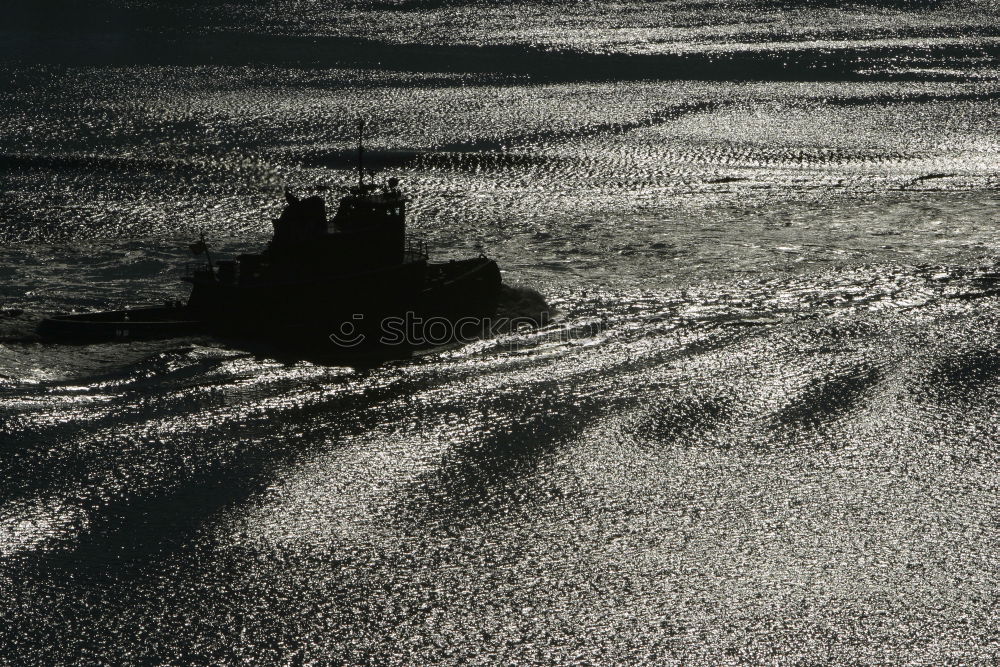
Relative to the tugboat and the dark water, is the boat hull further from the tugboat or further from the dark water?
the dark water

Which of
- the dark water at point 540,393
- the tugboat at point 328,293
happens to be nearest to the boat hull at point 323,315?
the tugboat at point 328,293

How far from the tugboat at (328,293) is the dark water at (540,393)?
1547 millimetres

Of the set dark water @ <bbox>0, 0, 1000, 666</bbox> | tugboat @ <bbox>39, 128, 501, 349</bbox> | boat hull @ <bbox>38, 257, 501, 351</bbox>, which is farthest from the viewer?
tugboat @ <bbox>39, 128, 501, 349</bbox>

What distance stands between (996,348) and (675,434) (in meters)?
11.9

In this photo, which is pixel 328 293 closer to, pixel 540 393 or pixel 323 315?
pixel 323 315

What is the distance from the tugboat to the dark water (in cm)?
155

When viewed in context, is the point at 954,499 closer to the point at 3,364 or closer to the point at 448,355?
the point at 448,355

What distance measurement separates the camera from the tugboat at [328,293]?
122ft

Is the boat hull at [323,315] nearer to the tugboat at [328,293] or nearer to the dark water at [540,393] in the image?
the tugboat at [328,293]

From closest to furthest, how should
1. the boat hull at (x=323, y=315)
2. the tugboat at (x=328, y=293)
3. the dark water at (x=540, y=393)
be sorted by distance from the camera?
the dark water at (x=540, y=393) → the boat hull at (x=323, y=315) → the tugboat at (x=328, y=293)

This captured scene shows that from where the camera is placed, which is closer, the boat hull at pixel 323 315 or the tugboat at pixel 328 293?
the boat hull at pixel 323 315

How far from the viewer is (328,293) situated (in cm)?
3850

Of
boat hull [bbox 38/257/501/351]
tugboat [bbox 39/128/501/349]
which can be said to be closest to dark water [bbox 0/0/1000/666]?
boat hull [bbox 38/257/501/351]

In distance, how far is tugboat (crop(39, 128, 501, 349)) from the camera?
3706cm
